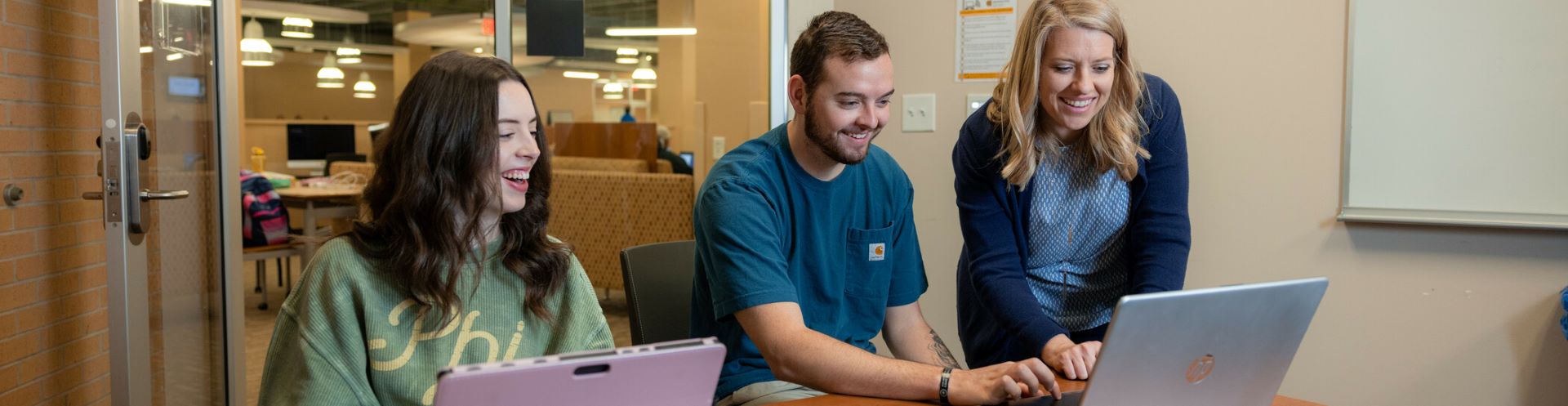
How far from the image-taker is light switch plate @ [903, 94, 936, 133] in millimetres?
3393

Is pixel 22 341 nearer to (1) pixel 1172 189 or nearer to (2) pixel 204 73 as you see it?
(2) pixel 204 73

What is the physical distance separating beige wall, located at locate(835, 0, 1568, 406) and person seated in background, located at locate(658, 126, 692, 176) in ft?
6.77

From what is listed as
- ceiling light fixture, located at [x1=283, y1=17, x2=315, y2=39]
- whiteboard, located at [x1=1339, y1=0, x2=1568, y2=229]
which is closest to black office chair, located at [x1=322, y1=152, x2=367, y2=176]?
ceiling light fixture, located at [x1=283, y1=17, x2=315, y2=39]

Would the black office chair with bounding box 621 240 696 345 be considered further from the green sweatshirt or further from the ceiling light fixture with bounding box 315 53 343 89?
the ceiling light fixture with bounding box 315 53 343 89

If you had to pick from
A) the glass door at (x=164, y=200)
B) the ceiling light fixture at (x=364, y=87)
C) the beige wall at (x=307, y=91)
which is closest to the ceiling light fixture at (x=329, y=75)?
the beige wall at (x=307, y=91)

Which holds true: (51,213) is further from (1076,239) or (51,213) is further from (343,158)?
(343,158)

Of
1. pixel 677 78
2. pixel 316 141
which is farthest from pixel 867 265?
pixel 316 141

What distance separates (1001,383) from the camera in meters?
1.34

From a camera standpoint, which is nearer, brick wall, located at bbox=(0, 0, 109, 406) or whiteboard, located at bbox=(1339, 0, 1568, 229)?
whiteboard, located at bbox=(1339, 0, 1568, 229)

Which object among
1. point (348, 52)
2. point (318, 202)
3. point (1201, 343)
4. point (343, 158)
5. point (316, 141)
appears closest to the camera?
point (1201, 343)

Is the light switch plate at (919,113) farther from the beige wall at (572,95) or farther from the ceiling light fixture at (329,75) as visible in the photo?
the ceiling light fixture at (329,75)

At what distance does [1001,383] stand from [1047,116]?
2.11 feet

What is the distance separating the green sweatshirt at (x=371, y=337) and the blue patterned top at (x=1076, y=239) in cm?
85

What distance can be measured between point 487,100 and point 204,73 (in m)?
1.71
